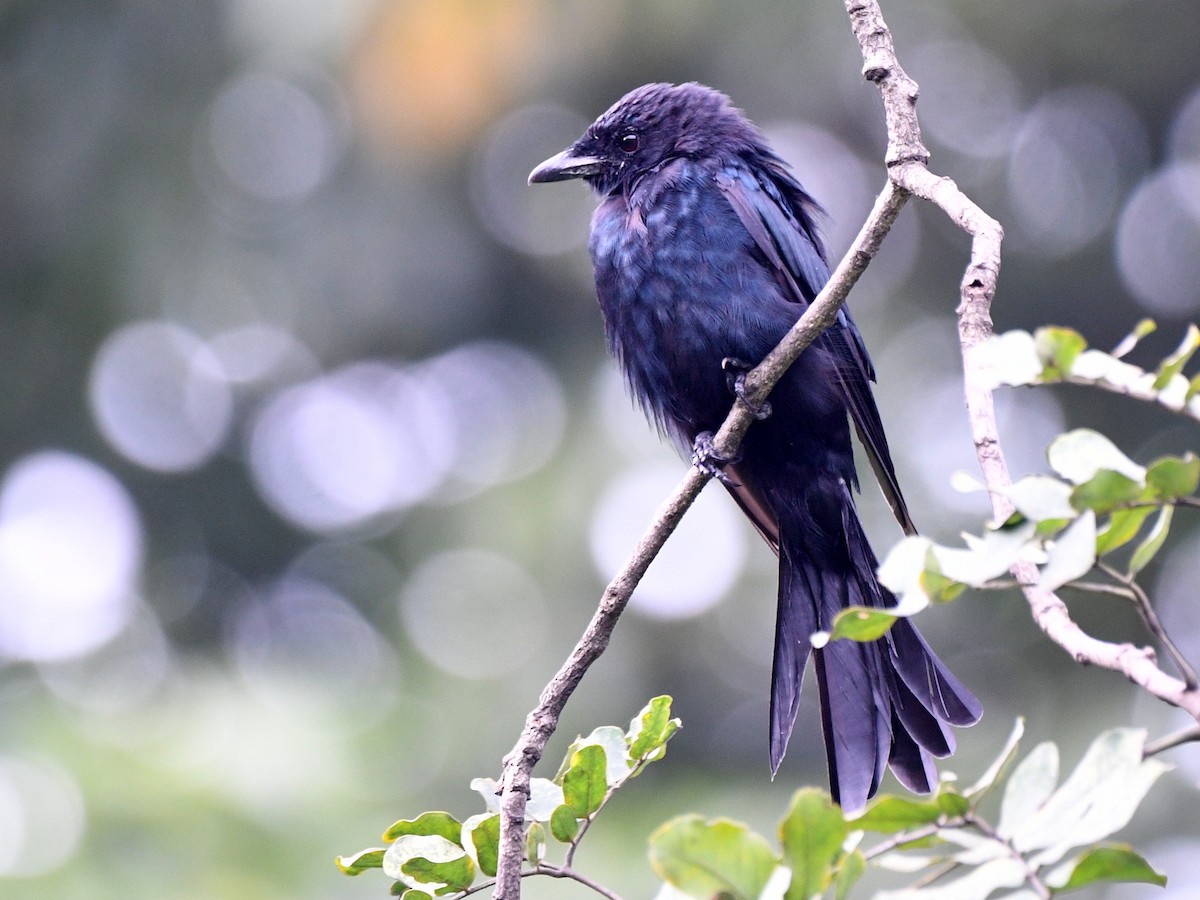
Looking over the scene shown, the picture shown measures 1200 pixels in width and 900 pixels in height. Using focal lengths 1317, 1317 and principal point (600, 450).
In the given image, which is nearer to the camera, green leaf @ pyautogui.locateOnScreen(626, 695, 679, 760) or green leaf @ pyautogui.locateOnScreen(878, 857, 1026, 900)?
green leaf @ pyautogui.locateOnScreen(878, 857, 1026, 900)

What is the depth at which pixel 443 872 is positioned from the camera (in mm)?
1733

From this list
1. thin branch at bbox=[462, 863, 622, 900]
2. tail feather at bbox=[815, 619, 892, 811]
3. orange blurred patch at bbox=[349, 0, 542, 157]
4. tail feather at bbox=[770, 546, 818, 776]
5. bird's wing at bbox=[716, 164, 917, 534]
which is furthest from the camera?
orange blurred patch at bbox=[349, 0, 542, 157]

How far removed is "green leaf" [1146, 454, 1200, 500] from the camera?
3.67ft

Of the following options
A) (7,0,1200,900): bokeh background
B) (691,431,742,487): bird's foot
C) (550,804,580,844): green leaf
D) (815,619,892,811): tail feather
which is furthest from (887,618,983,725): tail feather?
(7,0,1200,900): bokeh background

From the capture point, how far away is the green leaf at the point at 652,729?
1.81m

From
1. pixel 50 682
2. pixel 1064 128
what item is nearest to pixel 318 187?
pixel 50 682

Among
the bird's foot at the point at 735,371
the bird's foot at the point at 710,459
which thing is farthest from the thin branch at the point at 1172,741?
the bird's foot at the point at 735,371

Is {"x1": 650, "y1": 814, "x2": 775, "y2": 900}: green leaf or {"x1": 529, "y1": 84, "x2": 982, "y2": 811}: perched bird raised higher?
{"x1": 529, "y1": 84, "x2": 982, "y2": 811}: perched bird

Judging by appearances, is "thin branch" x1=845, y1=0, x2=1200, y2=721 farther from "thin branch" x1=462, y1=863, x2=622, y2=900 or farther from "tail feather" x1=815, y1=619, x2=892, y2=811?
"tail feather" x1=815, y1=619, x2=892, y2=811

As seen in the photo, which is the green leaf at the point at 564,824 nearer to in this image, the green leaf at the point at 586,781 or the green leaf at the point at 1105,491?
the green leaf at the point at 586,781

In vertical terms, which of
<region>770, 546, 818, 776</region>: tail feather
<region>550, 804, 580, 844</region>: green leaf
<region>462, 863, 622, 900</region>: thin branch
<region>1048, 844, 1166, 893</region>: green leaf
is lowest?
<region>1048, 844, 1166, 893</region>: green leaf

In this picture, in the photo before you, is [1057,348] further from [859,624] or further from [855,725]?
[855,725]

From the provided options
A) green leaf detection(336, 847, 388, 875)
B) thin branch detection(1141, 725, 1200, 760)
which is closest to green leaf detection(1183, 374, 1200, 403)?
thin branch detection(1141, 725, 1200, 760)

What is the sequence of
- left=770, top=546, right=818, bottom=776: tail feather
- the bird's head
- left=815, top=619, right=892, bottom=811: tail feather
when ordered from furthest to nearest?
the bird's head < left=770, top=546, right=818, bottom=776: tail feather < left=815, top=619, right=892, bottom=811: tail feather
